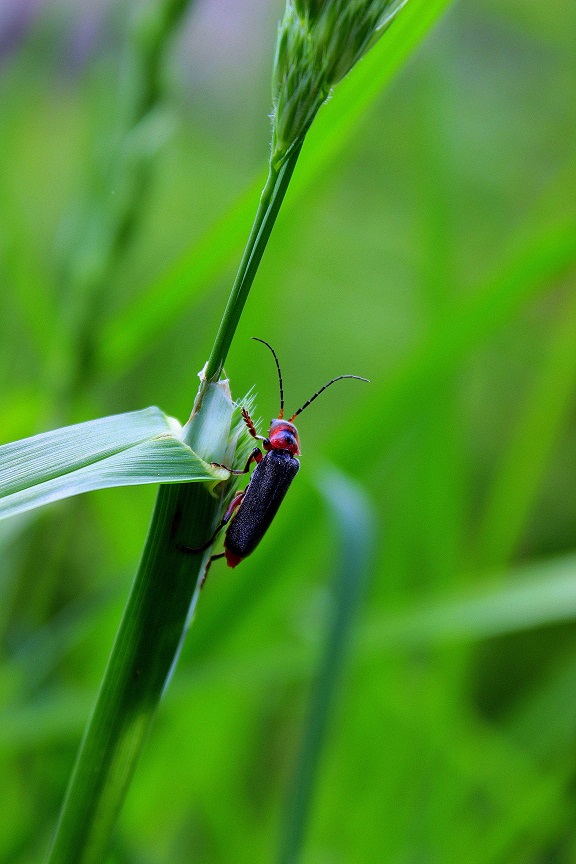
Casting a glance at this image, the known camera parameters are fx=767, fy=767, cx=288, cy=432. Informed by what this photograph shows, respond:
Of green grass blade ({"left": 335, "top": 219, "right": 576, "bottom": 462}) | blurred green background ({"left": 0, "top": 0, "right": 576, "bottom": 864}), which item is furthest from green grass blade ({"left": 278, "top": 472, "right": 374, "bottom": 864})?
green grass blade ({"left": 335, "top": 219, "right": 576, "bottom": 462})

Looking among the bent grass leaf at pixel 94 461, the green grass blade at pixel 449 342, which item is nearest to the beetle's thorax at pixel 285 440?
the green grass blade at pixel 449 342

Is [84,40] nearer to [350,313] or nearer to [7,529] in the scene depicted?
[7,529]

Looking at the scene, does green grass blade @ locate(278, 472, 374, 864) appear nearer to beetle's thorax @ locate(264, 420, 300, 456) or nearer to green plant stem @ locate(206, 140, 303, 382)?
beetle's thorax @ locate(264, 420, 300, 456)

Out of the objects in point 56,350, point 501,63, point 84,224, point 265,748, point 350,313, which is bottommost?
point 265,748

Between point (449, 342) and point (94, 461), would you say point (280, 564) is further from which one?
point (94, 461)

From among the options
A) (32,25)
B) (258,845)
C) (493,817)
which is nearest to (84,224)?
(32,25)

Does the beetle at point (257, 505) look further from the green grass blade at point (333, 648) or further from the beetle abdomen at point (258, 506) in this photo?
the green grass blade at point (333, 648)
